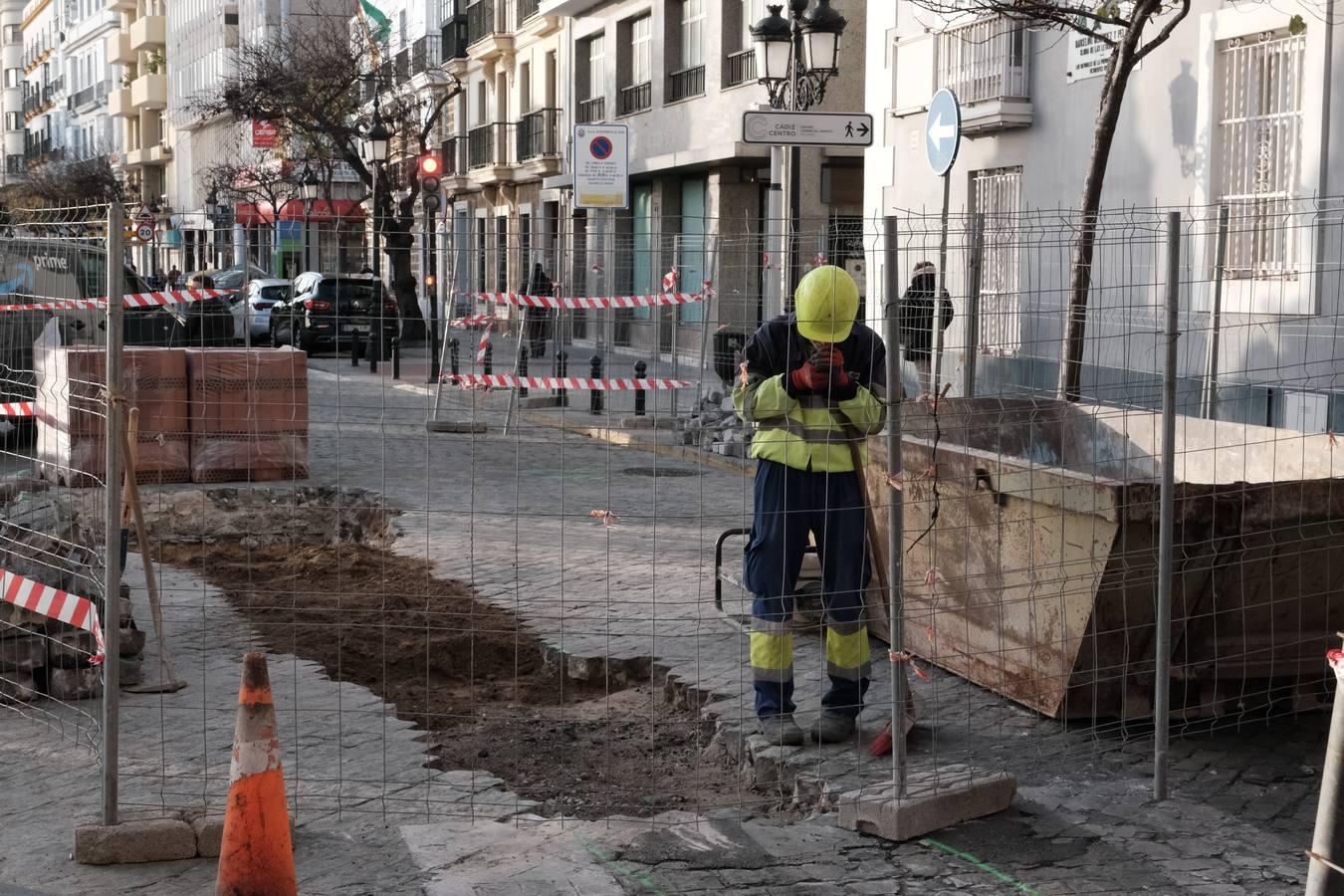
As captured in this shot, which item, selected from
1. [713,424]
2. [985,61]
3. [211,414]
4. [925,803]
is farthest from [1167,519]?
[985,61]

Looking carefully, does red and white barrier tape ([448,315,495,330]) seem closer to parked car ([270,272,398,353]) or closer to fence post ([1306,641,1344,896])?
parked car ([270,272,398,353])

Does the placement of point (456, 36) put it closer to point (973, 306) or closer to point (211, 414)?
point (211, 414)

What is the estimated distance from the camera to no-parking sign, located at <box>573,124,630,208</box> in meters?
18.4

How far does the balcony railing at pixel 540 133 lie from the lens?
3609 cm

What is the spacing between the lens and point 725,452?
45.3ft

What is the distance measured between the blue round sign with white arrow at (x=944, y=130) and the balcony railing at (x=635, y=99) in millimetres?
19425

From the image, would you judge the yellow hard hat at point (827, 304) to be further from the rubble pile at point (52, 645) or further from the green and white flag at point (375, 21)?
the green and white flag at point (375, 21)

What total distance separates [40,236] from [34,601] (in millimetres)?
1365

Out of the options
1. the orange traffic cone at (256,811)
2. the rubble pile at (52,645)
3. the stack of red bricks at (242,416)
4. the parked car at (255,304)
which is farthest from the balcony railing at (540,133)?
the orange traffic cone at (256,811)

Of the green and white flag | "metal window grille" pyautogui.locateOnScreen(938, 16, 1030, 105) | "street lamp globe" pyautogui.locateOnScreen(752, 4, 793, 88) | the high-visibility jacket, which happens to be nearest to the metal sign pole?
the high-visibility jacket

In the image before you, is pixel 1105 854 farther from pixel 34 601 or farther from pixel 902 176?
pixel 902 176

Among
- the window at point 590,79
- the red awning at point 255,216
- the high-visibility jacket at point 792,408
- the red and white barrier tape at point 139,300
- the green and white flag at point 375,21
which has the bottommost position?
the high-visibility jacket at point 792,408

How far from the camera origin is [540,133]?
36.8 metres

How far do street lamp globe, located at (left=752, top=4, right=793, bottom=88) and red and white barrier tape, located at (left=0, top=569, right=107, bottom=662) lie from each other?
33.6ft
